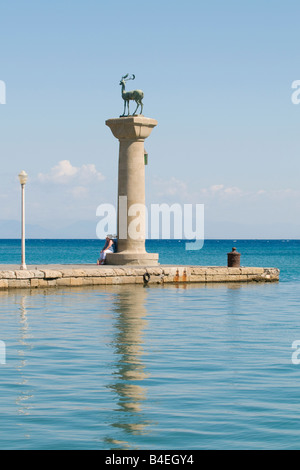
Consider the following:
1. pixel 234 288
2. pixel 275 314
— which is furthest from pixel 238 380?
pixel 234 288

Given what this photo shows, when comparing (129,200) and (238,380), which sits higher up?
(129,200)

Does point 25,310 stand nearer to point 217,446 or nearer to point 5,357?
point 5,357

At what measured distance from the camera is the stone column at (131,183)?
30.7 meters

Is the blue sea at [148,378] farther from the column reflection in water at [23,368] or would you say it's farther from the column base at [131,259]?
the column base at [131,259]

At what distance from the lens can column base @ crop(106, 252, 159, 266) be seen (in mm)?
31188

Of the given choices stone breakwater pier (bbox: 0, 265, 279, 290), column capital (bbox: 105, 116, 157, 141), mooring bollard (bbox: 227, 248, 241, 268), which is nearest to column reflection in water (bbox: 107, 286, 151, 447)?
stone breakwater pier (bbox: 0, 265, 279, 290)

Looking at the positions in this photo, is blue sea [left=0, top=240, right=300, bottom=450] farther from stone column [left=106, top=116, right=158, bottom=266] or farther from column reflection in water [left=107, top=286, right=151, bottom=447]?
stone column [left=106, top=116, right=158, bottom=266]

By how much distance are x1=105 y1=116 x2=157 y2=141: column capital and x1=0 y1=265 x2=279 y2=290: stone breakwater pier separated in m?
5.00

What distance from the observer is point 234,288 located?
2850 centimetres

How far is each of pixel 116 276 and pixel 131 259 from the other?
116 inches

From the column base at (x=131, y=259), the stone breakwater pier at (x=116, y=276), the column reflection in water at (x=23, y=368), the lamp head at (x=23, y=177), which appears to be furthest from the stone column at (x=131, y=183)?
the column reflection in water at (x=23, y=368)

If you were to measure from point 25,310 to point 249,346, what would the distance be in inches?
279
